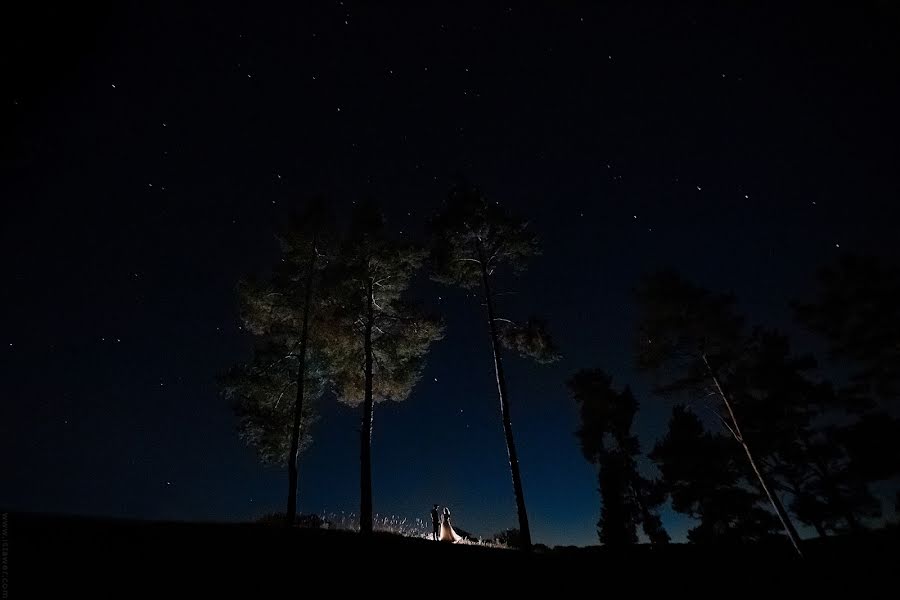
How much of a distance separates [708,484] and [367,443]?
62.0 ft

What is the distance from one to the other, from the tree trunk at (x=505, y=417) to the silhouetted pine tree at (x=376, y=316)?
282 cm

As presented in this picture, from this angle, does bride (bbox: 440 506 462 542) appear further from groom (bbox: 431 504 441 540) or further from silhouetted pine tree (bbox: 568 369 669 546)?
silhouetted pine tree (bbox: 568 369 669 546)

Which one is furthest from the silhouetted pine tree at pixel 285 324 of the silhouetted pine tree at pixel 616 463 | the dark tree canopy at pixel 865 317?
the dark tree canopy at pixel 865 317

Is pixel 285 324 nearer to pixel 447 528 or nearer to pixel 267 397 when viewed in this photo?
pixel 267 397

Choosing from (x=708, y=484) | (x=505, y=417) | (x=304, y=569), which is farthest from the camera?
(x=708, y=484)

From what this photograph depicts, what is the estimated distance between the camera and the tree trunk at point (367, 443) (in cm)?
1488

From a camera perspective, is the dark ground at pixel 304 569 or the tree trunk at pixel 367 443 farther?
the tree trunk at pixel 367 443

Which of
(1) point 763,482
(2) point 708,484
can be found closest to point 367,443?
(1) point 763,482

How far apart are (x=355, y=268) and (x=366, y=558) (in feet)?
39.8

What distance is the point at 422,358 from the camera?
1919 centimetres

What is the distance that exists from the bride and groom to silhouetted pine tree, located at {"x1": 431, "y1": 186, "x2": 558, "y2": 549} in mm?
7349

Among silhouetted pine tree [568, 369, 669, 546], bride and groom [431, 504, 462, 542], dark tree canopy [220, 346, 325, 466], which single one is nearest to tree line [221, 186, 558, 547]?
dark tree canopy [220, 346, 325, 466]

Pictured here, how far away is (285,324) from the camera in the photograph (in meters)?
19.2

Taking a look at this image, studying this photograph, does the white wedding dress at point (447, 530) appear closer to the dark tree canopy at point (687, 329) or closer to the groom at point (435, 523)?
the groom at point (435, 523)
